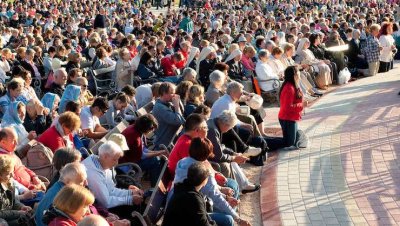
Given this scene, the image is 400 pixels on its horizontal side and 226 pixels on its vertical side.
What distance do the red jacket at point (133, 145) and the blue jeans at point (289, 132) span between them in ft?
10.3

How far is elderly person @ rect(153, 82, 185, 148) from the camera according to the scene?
9.54 m

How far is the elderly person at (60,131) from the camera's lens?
26.2 ft

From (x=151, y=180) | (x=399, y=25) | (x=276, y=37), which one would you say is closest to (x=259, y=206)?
(x=151, y=180)

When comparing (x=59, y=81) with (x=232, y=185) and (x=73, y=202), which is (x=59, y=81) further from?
(x=73, y=202)

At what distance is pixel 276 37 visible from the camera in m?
18.5

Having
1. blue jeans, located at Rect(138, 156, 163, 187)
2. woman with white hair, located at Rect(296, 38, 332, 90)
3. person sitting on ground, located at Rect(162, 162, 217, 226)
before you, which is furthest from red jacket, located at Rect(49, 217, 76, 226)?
woman with white hair, located at Rect(296, 38, 332, 90)

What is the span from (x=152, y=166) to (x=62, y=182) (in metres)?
2.66

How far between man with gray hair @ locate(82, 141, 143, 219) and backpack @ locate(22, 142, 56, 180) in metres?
0.93

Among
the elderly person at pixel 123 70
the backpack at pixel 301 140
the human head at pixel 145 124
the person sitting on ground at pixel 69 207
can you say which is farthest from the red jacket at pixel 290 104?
the person sitting on ground at pixel 69 207

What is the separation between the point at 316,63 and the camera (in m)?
16.4

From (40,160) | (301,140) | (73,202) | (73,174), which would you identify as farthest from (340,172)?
(73,202)

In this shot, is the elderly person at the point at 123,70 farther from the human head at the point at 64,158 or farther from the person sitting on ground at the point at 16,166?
Answer: the human head at the point at 64,158

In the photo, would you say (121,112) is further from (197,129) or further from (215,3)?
(215,3)

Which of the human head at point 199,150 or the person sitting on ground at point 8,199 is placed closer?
the person sitting on ground at point 8,199
